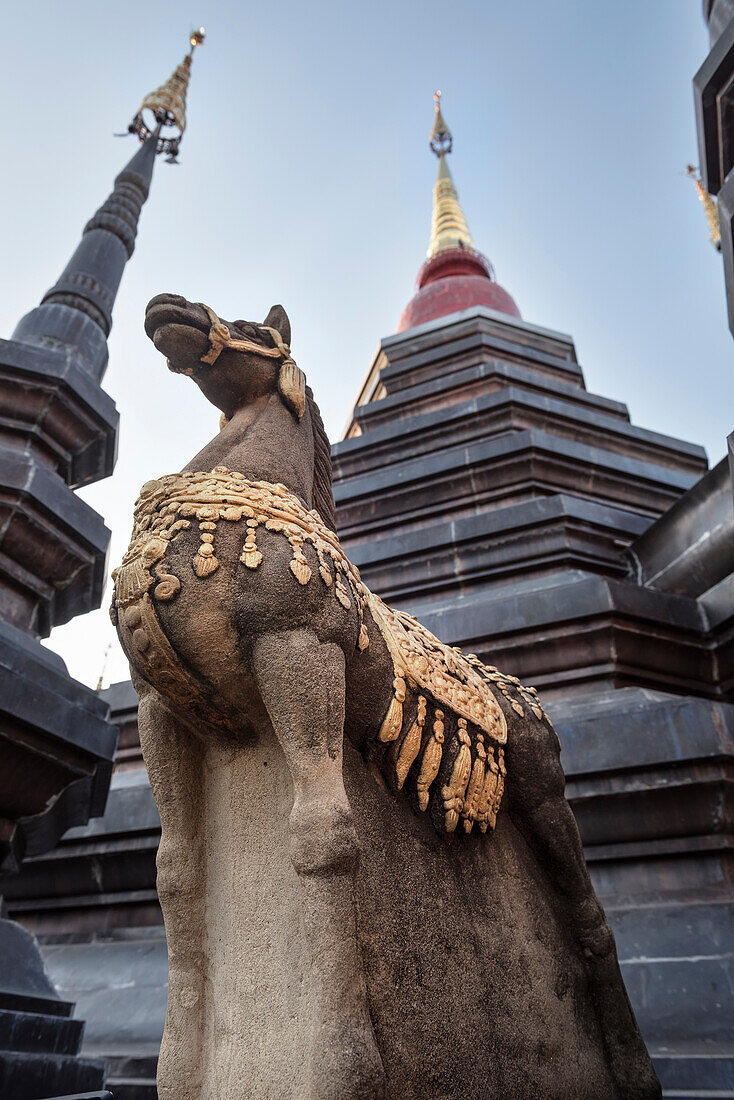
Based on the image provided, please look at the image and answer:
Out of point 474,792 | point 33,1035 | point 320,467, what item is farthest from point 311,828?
point 33,1035

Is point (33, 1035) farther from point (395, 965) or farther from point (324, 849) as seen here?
point (324, 849)

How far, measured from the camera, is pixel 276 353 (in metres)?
2.71

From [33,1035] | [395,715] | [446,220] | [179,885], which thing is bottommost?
[33,1035]

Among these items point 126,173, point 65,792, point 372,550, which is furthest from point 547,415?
point 65,792

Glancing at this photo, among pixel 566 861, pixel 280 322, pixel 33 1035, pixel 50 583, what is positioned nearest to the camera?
pixel 566 861

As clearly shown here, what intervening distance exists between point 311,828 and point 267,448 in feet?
3.95

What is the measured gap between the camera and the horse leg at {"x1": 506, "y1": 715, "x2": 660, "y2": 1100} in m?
2.60

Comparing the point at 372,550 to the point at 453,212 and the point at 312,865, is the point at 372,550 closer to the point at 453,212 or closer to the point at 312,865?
the point at 312,865

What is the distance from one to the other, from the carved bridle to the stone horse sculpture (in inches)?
0.5

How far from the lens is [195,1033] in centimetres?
201

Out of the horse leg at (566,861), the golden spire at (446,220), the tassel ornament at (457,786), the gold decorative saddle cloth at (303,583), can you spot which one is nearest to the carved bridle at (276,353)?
the gold decorative saddle cloth at (303,583)

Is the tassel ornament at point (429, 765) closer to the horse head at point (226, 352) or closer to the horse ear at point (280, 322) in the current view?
the horse head at point (226, 352)

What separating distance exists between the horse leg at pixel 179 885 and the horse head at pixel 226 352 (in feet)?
3.40

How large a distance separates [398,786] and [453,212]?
63.8ft
